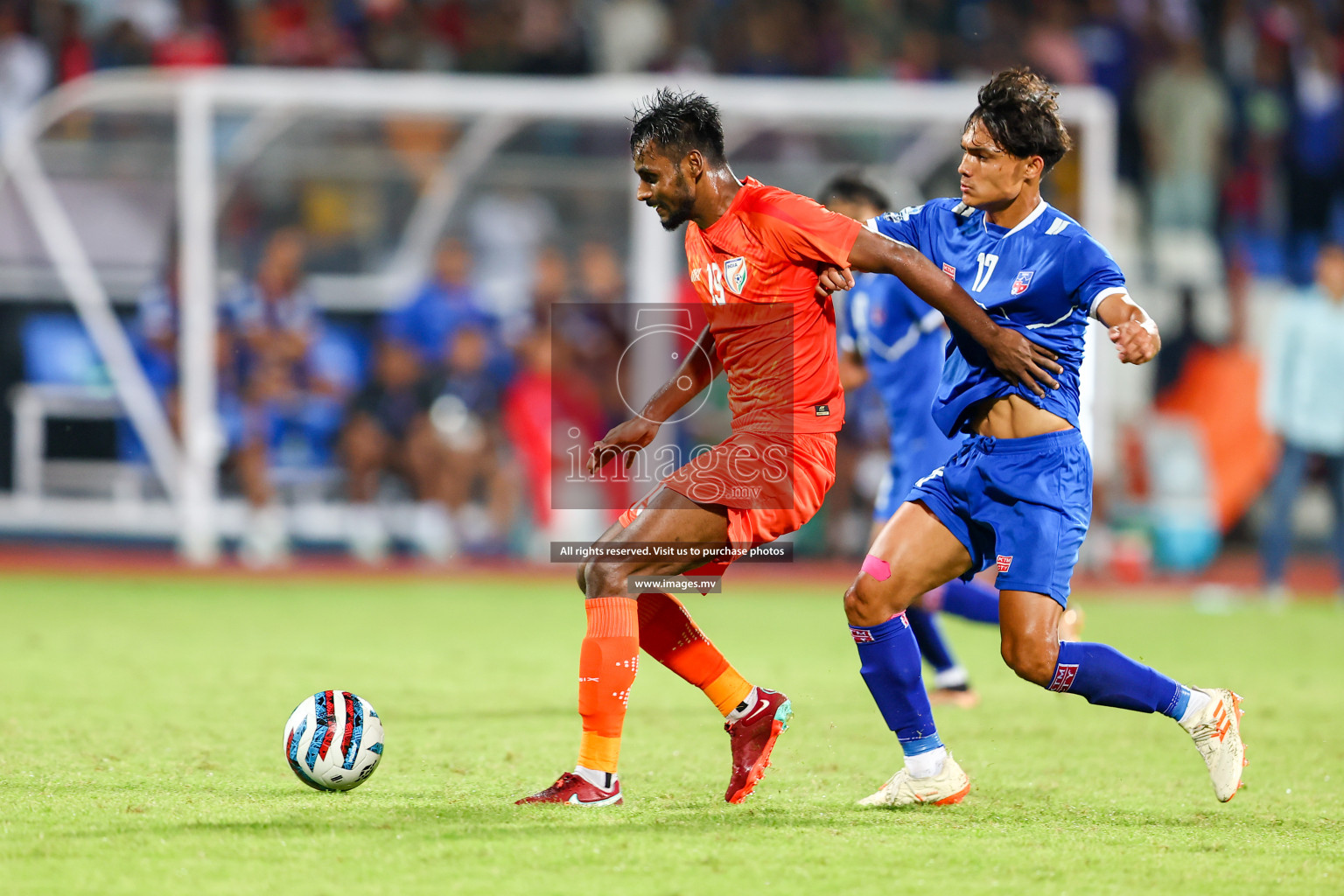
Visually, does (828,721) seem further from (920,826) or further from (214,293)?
(214,293)

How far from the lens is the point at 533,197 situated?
15.5m

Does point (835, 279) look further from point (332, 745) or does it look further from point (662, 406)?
point (332, 745)

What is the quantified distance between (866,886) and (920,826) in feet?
2.87

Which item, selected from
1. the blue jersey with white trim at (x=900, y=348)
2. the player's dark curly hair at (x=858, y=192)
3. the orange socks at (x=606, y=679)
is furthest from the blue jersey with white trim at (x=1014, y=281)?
the player's dark curly hair at (x=858, y=192)

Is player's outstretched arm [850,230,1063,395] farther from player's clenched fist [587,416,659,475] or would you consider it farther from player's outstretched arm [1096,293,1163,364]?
player's clenched fist [587,416,659,475]

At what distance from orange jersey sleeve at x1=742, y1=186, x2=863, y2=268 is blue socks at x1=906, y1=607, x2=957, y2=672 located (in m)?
2.81

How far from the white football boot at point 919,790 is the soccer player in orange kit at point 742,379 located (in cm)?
43

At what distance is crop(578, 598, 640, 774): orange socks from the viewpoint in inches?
201

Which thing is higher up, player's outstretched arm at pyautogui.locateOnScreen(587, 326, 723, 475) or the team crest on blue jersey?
the team crest on blue jersey

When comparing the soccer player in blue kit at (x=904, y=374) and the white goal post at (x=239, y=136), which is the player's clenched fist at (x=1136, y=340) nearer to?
the soccer player in blue kit at (x=904, y=374)

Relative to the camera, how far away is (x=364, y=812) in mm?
4988

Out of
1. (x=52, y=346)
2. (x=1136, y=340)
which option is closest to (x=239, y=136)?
(x=52, y=346)

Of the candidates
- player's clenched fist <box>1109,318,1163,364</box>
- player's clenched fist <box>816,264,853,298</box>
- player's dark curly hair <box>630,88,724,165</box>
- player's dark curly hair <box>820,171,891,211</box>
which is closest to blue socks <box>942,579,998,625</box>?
player's dark curly hair <box>820,171,891,211</box>

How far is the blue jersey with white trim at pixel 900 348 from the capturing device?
24.4 feet
